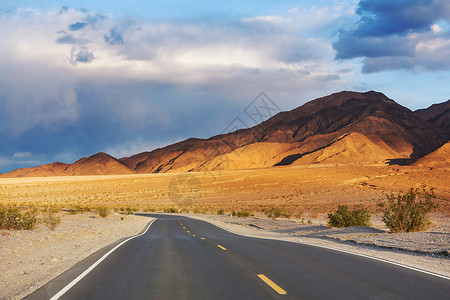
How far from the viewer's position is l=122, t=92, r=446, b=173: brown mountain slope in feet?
473

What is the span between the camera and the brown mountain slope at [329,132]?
14412 centimetres

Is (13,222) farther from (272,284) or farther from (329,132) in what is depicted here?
(329,132)

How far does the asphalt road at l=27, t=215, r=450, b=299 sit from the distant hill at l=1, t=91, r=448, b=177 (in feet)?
375

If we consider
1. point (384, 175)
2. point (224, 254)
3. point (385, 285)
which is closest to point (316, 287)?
point (385, 285)

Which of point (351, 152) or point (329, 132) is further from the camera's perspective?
point (329, 132)

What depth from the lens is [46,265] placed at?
10539mm

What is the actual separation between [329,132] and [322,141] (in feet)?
59.4

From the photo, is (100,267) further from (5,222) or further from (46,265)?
(5,222)

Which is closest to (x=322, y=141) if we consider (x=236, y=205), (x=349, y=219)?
(x=236, y=205)

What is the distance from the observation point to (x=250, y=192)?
259ft

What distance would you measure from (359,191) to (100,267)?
63.2 metres

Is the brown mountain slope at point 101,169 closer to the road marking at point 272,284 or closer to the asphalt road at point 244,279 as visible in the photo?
the asphalt road at point 244,279

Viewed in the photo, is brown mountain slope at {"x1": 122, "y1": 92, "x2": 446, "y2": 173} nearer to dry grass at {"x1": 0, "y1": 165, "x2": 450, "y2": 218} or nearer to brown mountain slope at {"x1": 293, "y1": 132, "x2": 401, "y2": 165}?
brown mountain slope at {"x1": 293, "y1": 132, "x2": 401, "y2": 165}

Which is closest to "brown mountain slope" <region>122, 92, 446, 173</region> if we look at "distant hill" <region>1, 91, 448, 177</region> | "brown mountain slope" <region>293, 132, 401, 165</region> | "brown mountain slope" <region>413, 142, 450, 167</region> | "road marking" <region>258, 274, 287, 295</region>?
"distant hill" <region>1, 91, 448, 177</region>
